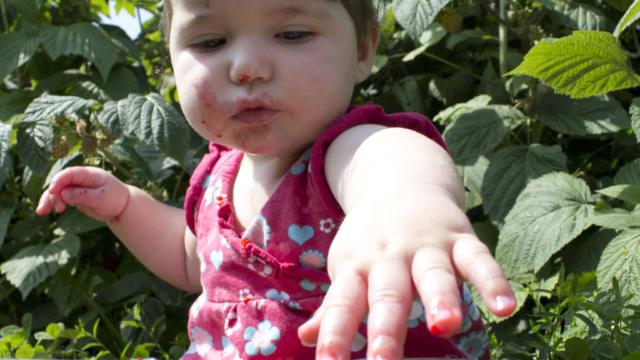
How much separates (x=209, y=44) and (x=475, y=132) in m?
0.96

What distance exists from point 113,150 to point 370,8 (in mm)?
1224

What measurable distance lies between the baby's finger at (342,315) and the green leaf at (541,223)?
1.11m

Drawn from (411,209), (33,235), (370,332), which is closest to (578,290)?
(411,209)

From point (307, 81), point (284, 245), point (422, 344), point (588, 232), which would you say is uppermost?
point (307, 81)

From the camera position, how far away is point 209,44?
1631 mm

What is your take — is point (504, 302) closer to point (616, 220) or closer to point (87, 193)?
point (616, 220)

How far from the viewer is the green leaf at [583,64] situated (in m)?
1.89

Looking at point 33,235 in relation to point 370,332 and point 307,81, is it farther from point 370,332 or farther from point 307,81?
point 370,332

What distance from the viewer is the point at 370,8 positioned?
1724 mm

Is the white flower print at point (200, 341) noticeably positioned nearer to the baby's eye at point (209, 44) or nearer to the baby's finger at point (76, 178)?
the baby's finger at point (76, 178)

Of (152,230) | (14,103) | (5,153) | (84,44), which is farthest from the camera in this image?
(14,103)

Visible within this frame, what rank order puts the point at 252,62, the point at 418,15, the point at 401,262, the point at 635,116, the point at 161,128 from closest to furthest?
the point at 401,262, the point at 252,62, the point at 635,116, the point at 418,15, the point at 161,128

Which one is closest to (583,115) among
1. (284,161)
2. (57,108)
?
(284,161)

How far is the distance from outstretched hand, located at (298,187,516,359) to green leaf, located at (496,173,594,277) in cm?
99
